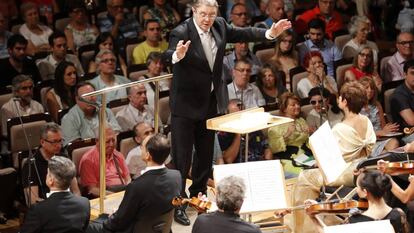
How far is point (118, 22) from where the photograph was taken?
35.8ft

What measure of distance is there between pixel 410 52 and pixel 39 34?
13.0 feet

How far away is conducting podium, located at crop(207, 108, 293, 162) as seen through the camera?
6469 mm

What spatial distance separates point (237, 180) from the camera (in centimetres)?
556

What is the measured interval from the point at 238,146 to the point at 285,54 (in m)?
2.17

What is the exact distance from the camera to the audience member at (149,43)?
1014 cm

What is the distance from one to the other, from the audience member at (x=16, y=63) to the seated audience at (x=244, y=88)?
195 cm

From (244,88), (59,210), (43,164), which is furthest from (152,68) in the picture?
(59,210)

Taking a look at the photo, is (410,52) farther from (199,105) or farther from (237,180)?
(237,180)

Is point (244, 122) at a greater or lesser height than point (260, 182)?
greater

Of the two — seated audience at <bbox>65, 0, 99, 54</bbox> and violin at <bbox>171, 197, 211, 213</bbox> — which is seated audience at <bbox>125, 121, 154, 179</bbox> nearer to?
violin at <bbox>171, 197, 211, 213</bbox>

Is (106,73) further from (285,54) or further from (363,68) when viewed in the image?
(363,68)

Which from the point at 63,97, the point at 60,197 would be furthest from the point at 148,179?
the point at 63,97

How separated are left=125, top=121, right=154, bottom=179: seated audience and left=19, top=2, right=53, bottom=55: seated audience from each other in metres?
2.45

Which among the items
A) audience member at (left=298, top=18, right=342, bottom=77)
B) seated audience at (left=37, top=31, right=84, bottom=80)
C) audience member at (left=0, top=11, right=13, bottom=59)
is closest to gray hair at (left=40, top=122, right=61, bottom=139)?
seated audience at (left=37, top=31, right=84, bottom=80)
